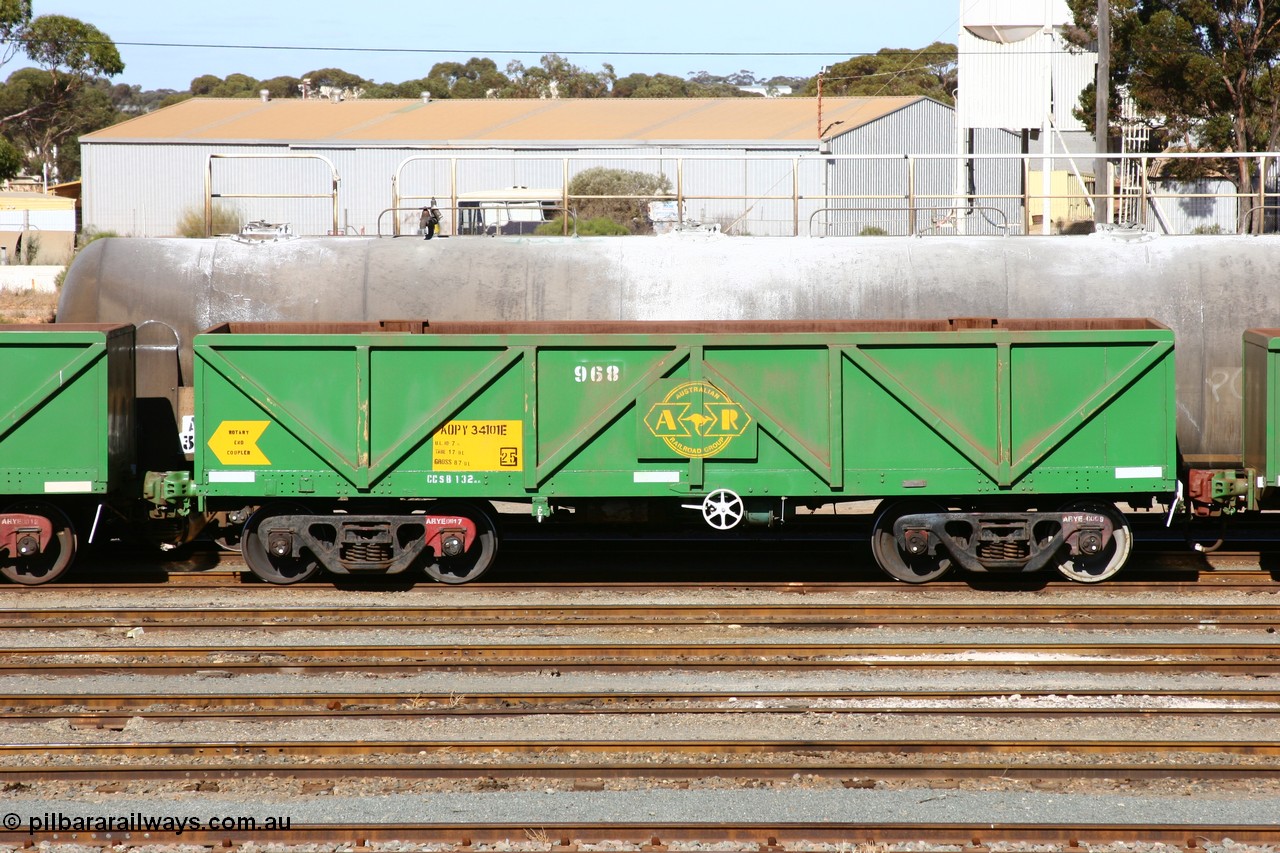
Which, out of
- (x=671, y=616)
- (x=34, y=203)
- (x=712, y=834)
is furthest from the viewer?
(x=34, y=203)

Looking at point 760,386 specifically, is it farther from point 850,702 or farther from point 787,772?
point 787,772

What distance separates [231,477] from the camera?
547 inches

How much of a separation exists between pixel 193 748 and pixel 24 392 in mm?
6199

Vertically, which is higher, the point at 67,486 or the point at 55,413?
the point at 55,413

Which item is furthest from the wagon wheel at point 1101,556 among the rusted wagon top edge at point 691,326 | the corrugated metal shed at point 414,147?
the corrugated metal shed at point 414,147

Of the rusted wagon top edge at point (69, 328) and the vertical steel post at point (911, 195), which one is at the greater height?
the vertical steel post at point (911, 195)

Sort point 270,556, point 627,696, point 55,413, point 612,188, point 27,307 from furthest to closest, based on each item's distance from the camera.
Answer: point 612,188, point 27,307, point 270,556, point 55,413, point 627,696

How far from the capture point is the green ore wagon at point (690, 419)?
1381cm

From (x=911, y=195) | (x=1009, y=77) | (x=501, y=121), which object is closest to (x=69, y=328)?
(x=911, y=195)

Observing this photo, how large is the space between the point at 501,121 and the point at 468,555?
158 ft

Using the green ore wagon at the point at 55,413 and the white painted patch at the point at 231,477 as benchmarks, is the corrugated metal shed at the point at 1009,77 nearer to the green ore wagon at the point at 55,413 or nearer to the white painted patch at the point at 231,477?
A: the white painted patch at the point at 231,477

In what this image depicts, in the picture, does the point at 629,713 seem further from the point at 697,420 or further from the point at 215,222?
the point at 215,222

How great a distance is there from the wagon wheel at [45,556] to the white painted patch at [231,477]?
6.49ft

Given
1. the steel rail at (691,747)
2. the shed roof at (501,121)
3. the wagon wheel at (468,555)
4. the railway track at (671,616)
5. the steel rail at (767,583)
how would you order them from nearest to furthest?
the steel rail at (691,747), the railway track at (671,616), the wagon wheel at (468,555), the steel rail at (767,583), the shed roof at (501,121)
